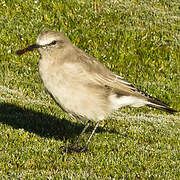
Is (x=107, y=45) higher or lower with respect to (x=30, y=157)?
lower

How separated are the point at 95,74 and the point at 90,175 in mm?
1882

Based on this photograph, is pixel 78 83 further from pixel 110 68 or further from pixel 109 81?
pixel 110 68

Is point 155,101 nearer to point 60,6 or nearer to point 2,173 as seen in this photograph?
point 2,173

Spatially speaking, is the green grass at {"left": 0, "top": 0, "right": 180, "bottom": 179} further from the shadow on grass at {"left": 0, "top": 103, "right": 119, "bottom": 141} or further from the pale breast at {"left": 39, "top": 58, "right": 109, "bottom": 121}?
the pale breast at {"left": 39, "top": 58, "right": 109, "bottom": 121}

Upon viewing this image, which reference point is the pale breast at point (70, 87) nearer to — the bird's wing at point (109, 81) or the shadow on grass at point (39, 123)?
the bird's wing at point (109, 81)

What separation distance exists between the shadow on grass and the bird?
2.66 feet

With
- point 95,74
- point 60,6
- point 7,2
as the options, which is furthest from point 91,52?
point 95,74

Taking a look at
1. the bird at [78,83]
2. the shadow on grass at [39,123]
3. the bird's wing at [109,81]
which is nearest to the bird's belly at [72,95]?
→ the bird at [78,83]

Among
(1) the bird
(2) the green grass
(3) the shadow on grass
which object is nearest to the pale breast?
(1) the bird

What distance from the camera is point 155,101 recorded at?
8.14 meters

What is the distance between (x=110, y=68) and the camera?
12.8 metres

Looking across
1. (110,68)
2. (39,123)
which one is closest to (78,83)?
(39,123)

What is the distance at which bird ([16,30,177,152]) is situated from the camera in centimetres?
721

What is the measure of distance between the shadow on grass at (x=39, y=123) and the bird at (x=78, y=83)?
811 millimetres
